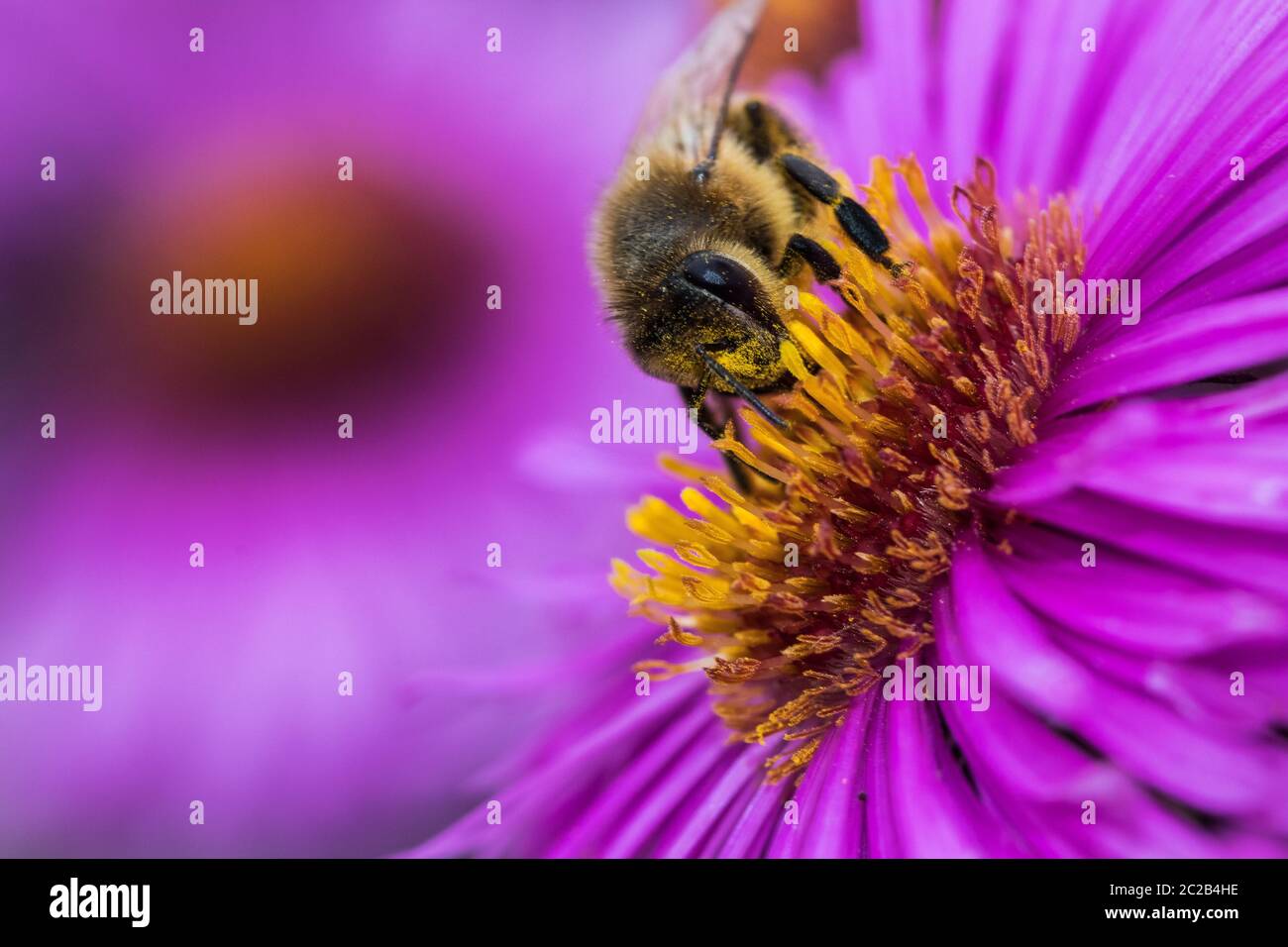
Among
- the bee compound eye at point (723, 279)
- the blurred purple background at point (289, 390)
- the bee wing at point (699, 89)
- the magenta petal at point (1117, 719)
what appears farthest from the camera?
the blurred purple background at point (289, 390)

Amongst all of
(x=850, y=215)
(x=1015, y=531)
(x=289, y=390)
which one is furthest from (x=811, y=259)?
(x=289, y=390)

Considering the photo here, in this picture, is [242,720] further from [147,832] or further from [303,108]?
[303,108]

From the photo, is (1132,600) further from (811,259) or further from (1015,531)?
(811,259)

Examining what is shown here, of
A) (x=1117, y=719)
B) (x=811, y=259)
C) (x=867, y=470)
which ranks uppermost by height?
(x=811, y=259)

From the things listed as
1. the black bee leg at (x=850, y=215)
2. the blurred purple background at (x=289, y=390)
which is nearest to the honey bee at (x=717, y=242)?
the black bee leg at (x=850, y=215)

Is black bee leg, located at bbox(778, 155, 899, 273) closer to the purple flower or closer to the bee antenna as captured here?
the purple flower

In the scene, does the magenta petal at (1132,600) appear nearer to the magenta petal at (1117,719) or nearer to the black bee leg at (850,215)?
the magenta petal at (1117,719)
